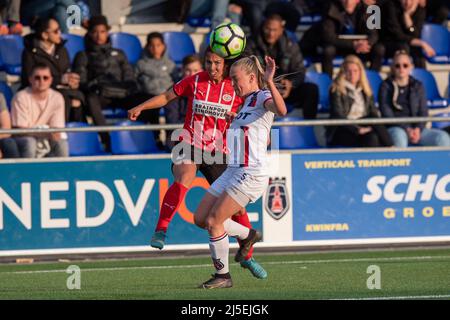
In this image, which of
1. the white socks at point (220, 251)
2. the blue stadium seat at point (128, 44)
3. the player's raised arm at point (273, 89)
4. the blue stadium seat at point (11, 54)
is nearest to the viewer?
the player's raised arm at point (273, 89)

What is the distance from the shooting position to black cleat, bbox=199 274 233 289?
1023cm

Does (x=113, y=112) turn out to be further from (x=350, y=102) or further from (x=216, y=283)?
(x=216, y=283)

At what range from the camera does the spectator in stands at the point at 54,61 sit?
15.1 metres

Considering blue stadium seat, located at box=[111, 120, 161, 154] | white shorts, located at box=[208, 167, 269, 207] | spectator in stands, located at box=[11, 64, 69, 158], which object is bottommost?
blue stadium seat, located at box=[111, 120, 161, 154]

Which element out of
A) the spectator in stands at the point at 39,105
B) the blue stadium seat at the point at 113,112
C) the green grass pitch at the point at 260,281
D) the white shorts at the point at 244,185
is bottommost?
the green grass pitch at the point at 260,281

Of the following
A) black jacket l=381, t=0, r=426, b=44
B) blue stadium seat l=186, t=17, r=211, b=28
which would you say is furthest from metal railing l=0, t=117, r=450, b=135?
blue stadium seat l=186, t=17, r=211, b=28

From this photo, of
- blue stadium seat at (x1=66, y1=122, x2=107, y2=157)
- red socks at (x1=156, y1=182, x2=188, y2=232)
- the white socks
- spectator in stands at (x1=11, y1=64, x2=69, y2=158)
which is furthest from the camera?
blue stadium seat at (x1=66, y1=122, x2=107, y2=157)

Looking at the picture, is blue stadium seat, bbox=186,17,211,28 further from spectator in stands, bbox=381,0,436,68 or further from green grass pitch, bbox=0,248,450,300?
green grass pitch, bbox=0,248,450,300

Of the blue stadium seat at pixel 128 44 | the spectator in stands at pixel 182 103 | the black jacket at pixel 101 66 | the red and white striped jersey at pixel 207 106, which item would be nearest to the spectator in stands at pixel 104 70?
the black jacket at pixel 101 66

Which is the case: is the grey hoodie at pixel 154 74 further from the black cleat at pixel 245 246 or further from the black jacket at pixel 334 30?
the black cleat at pixel 245 246

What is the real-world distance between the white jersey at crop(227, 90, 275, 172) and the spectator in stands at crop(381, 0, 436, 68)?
7.18m

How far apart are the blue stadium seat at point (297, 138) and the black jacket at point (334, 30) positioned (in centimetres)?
159
